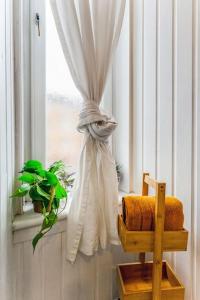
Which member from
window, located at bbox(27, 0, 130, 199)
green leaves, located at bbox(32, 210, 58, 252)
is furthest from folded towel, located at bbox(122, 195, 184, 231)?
window, located at bbox(27, 0, 130, 199)

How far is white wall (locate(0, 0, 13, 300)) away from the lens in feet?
2.45

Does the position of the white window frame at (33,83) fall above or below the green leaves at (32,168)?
above

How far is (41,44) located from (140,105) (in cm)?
61

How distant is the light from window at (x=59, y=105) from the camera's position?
119 cm

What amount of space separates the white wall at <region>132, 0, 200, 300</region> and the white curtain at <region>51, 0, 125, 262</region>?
0.22m

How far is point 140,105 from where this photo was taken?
1.26 metres

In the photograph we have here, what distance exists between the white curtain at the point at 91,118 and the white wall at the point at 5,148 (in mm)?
257

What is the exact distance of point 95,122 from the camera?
1010mm

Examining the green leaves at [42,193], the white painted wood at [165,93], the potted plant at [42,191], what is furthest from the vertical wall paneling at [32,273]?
the white painted wood at [165,93]

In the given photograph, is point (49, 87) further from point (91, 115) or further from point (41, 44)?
point (91, 115)

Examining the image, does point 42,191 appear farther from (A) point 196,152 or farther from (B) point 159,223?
(A) point 196,152

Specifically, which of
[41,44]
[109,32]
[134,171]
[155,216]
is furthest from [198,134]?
[41,44]

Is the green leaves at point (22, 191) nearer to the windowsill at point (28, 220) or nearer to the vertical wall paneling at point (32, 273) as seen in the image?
the windowsill at point (28, 220)

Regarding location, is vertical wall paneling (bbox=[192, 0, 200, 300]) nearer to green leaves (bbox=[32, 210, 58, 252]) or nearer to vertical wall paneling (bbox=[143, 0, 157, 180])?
vertical wall paneling (bbox=[143, 0, 157, 180])
